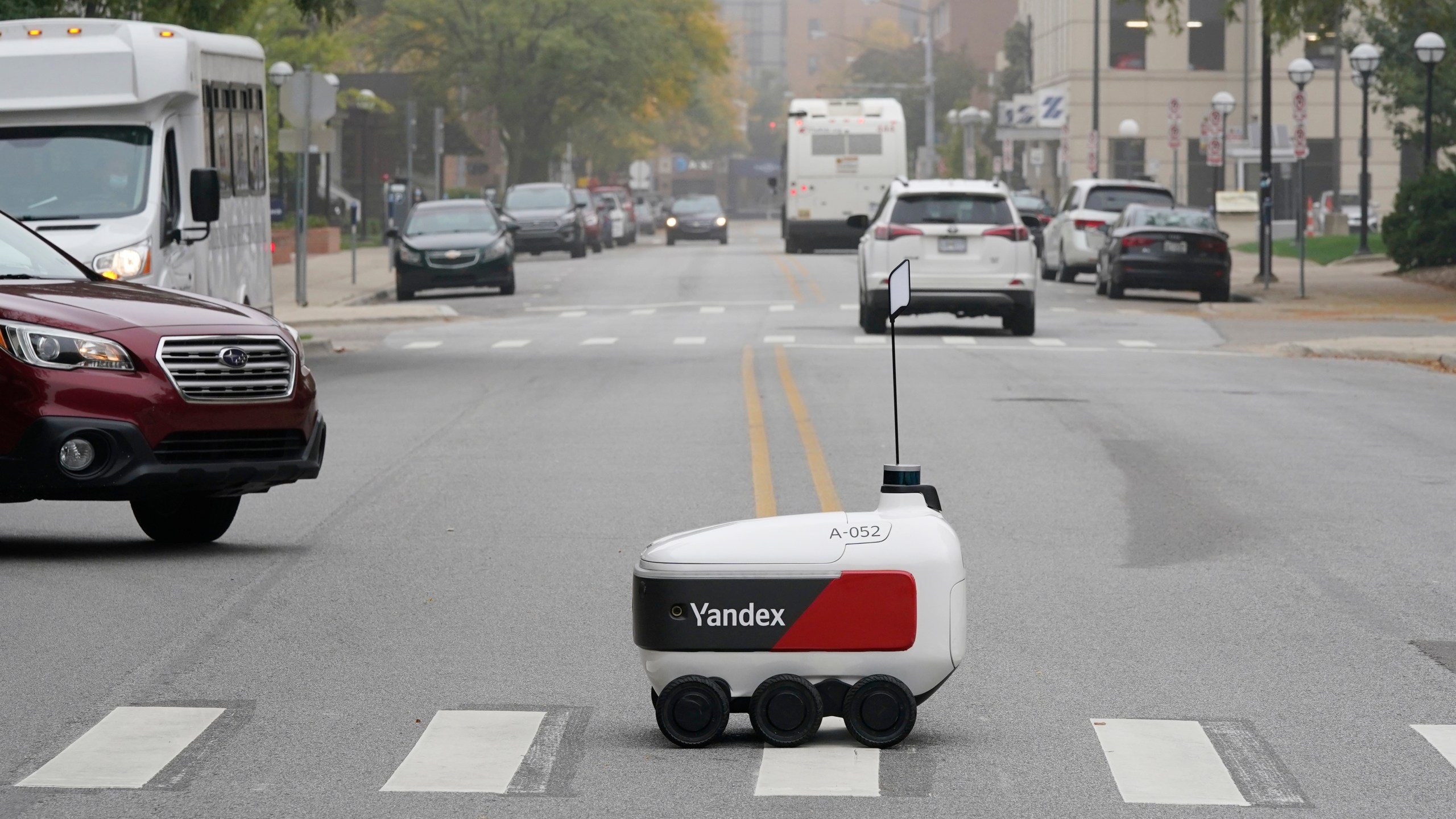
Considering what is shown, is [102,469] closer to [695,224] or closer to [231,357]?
[231,357]

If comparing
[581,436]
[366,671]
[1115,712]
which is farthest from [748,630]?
Answer: [581,436]

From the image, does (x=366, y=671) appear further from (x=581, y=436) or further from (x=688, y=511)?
(x=581, y=436)

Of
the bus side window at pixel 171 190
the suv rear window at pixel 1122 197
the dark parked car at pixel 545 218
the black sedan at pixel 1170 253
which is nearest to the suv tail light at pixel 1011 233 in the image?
the black sedan at pixel 1170 253

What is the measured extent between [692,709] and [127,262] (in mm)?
11378

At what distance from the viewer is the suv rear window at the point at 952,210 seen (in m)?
25.1

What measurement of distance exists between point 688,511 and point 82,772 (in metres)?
5.50

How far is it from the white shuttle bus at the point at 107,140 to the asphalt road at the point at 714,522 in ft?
6.52

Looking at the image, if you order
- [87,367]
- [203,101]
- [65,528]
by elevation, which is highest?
[203,101]

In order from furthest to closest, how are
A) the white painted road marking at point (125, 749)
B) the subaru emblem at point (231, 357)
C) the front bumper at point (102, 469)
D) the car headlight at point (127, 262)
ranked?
the car headlight at point (127, 262), the subaru emblem at point (231, 357), the front bumper at point (102, 469), the white painted road marking at point (125, 749)

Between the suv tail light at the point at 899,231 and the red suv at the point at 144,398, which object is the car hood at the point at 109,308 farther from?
the suv tail light at the point at 899,231

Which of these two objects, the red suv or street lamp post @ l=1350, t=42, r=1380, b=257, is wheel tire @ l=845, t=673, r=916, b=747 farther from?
street lamp post @ l=1350, t=42, r=1380, b=257

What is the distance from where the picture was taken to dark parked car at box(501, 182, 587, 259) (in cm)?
5216

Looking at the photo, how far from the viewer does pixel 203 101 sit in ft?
61.3

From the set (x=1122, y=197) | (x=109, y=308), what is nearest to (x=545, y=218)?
(x=1122, y=197)
